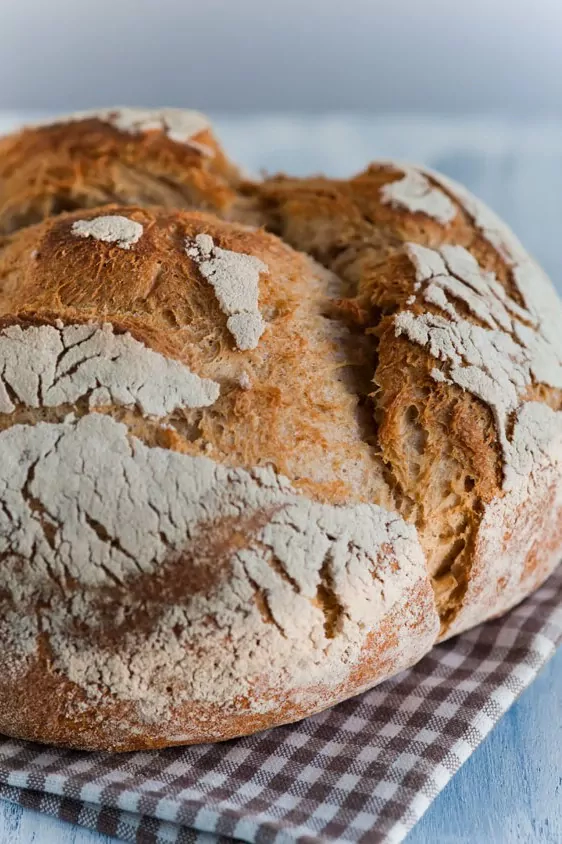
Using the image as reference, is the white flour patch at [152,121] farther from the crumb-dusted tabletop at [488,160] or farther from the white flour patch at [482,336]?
the crumb-dusted tabletop at [488,160]

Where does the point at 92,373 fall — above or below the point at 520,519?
above

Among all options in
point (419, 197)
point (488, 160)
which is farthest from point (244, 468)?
point (488, 160)

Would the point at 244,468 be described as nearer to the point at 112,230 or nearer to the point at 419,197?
the point at 112,230

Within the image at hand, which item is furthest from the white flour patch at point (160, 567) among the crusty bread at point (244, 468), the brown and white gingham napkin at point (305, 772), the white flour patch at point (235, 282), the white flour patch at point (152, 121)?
the white flour patch at point (152, 121)

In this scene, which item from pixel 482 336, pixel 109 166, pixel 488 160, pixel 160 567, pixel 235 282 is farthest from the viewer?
pixel 488 160

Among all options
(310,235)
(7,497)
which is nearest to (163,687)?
(7,497)

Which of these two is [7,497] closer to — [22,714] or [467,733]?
[22,714]
